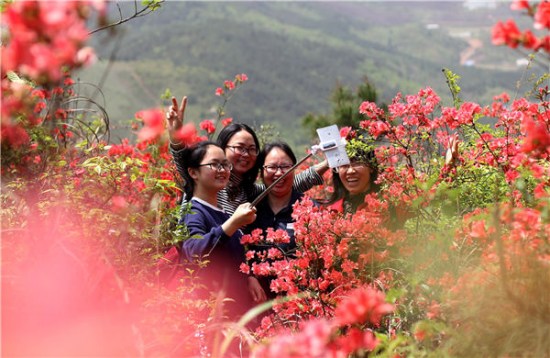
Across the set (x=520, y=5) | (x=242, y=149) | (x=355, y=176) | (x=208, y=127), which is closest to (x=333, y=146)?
(x=355, y=176)

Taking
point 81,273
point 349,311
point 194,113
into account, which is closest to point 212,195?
point 81,273

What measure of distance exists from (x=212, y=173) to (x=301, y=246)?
21.7 inches

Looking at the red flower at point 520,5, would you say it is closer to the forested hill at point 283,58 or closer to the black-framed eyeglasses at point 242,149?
the black-framed eyeglasses at point 242,149

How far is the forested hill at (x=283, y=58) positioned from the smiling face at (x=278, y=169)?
4861 cm

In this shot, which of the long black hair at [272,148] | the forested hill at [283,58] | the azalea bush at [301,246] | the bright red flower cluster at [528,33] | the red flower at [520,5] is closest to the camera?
the azalea bush at [301,246]

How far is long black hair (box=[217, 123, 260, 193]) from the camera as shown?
362 centimetres

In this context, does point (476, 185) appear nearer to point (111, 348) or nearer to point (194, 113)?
point (111, 348)

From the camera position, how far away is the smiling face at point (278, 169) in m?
3.57

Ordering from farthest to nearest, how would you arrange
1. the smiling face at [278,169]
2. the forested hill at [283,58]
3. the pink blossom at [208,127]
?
the forested hill at [283,58], the pink blossom at [208,127], the smiling face at [278,169]

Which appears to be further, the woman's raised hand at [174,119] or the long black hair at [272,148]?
the long black hair at [272,148]

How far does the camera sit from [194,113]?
65188 mm

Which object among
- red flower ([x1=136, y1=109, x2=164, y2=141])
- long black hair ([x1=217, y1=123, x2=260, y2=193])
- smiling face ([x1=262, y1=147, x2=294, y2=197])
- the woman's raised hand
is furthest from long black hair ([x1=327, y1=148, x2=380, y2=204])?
red flower ([x1=136, y1=109, x2=164, y2=141])

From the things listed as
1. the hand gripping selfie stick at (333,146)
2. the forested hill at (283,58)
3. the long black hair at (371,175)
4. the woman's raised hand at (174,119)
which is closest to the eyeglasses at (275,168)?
the long black hair at (371,175)

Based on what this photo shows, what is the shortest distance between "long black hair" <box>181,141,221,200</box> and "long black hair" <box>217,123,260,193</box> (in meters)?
0.39
